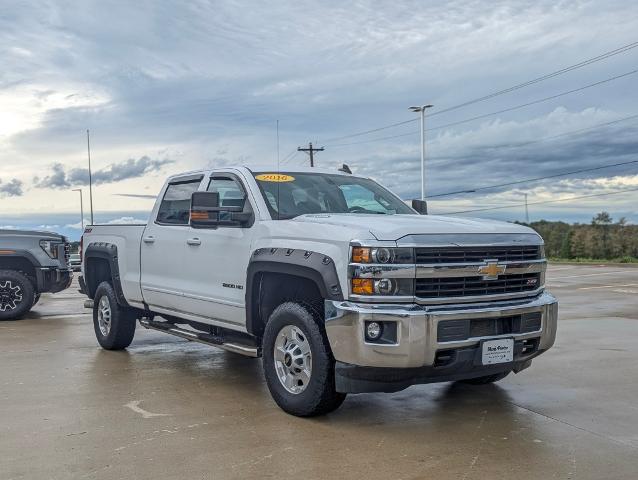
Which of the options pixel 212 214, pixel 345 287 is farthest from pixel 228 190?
pixel 345 287

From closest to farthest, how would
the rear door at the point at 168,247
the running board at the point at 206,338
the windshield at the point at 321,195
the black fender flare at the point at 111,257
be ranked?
the running board at the point at 206,338 < the windshield at the point at 321,195 < the rear door at the point at 168,247 < the black fender flare at the point at 111,257

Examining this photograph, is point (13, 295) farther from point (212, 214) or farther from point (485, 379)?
point (485, 379)

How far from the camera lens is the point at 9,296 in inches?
491

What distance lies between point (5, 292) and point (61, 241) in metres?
1.39

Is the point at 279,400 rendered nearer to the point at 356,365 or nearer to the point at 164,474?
the point at 356,365

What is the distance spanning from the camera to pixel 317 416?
570cm

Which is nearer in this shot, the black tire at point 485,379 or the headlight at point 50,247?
the black tire at point 485,379

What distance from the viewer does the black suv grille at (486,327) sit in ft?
17.2

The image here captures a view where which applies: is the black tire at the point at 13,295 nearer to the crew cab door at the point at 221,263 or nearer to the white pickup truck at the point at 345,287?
the white pickup truck at the point at 345,287

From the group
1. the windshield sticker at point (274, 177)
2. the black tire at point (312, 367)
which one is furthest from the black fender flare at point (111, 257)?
the black tire at point (312, 367)

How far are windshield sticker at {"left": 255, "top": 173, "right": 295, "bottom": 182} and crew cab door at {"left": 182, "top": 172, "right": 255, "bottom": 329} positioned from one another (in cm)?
18

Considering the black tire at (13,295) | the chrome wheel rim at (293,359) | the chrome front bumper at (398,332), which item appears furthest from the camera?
the black tire at (13,295)

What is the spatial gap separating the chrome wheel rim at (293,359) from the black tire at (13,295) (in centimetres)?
800

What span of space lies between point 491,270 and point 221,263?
2.44 metres
